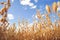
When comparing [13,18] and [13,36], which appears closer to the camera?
[13,36]

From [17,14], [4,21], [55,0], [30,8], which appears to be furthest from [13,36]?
[55,0]

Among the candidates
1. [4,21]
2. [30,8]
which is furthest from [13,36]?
[30,8]

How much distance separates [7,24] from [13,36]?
15cm

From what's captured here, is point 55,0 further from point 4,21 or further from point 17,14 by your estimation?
point 4,21

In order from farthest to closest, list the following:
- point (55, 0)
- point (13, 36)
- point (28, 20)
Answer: point (55, 0) < point (28, 20) < point (13, 36)

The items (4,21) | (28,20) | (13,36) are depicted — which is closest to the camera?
(4,21)

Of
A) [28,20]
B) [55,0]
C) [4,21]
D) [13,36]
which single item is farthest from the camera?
[55,0]

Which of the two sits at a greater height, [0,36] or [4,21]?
[4,21]

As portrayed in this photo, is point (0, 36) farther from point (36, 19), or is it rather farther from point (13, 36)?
point (36, 19)

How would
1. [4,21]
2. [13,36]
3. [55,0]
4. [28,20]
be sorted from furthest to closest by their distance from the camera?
1. [55,0]
2. [28,20]
3. [13,36]
4. [4,21]

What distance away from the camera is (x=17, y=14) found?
2.18 meters

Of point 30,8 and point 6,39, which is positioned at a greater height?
point 30,8

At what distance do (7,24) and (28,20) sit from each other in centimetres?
32

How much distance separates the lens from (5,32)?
6.19 feet
